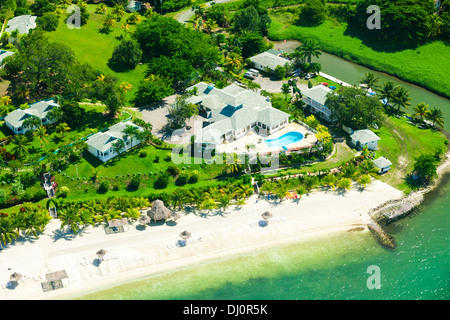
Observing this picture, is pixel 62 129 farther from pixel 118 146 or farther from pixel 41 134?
pixel 118 146

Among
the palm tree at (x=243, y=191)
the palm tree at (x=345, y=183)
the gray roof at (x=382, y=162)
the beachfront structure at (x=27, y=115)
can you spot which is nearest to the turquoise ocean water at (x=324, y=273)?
the palm tree at (x=345, y=183)

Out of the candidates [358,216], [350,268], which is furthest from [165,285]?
[358,216]

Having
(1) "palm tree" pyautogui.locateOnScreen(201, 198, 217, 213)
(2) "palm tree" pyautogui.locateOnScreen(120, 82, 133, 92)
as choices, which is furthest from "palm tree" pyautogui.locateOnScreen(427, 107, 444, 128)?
Answer: (2) "palm tree" pyautogui.locateOnScreen(120, 82, 133, 92)

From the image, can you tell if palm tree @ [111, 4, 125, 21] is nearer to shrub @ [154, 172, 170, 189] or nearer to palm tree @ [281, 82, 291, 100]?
palm tree @ [281, 82, 291, 100]

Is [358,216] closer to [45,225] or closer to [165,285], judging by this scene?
[165,285]

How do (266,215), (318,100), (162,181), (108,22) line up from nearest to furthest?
(266,215)
(162,181)
(318,100)
(108,22)

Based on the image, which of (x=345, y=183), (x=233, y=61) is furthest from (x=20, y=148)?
(x=345, y=183)
